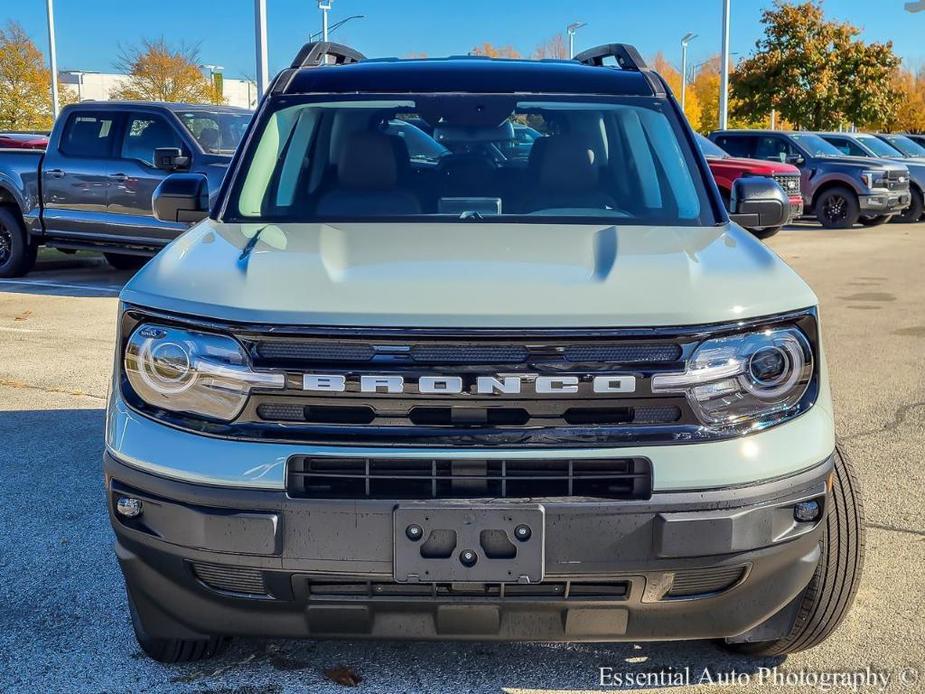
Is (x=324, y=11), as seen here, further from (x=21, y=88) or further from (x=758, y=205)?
(x=758, y=205)

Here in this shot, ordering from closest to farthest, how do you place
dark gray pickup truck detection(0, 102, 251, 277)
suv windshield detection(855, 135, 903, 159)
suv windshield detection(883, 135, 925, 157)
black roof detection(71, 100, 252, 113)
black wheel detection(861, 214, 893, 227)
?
1. dark gray pickup truck detection(0, 102, 251, 277)
2. black roof detection(71, 100, 252, 113)
3. black wheel detection(861, 214, 893, 227)
4. suv windshield detection(855, 135, 903, 159)
5. suv windshield detection(883, 135, 925, 157)

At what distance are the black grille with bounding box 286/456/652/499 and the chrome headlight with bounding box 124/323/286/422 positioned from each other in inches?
8.5

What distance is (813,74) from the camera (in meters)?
35.6

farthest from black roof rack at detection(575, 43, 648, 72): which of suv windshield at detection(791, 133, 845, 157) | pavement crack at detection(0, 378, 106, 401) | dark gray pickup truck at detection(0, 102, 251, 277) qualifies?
suv windshield at detection(791, 133, 845, 157)

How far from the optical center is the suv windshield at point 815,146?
19.0 m

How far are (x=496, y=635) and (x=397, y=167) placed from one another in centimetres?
189

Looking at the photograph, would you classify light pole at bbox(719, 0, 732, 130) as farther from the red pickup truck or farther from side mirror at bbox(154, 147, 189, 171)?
side mirror at bbox(154, 147, 189, 171)

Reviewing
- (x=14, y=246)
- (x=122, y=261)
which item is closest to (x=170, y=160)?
(x=14, y=246)

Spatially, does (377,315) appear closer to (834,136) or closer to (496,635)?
(496,635)

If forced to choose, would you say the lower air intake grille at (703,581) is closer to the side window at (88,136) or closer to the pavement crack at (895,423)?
the pavement crack at (895,423)

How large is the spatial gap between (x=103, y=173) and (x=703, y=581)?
9869mm

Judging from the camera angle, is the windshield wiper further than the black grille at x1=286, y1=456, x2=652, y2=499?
Yes

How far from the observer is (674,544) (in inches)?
92.5

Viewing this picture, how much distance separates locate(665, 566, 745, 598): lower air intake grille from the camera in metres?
2.42
